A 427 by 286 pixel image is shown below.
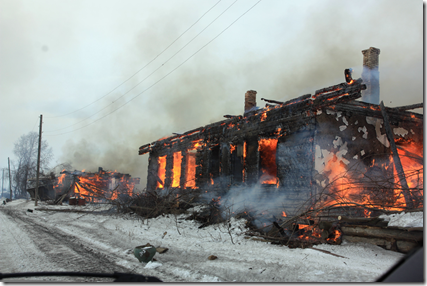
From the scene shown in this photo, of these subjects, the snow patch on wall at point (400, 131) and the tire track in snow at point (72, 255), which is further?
the snow patch on wall at point (400, 131)

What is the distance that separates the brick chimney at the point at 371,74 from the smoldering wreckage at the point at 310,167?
8.44 meters

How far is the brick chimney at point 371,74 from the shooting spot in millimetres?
20906

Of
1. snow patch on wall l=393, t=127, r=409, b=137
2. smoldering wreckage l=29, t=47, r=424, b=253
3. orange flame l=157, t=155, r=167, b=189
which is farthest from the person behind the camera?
orange flame l=157, t=155, r=167, b=189

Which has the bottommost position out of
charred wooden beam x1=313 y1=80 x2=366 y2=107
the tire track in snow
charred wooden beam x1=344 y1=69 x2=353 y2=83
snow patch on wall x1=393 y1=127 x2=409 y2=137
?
the tire track in snow

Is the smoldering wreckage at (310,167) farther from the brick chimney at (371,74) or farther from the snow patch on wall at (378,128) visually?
the brick chimney at (371,74)

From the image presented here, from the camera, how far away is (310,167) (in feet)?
37.1

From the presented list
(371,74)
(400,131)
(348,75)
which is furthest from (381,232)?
(371,74)

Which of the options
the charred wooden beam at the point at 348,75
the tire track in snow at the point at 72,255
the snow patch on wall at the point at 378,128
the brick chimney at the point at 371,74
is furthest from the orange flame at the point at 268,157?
the brick chimney at the point at 371,74

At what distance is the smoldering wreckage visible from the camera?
8336mm

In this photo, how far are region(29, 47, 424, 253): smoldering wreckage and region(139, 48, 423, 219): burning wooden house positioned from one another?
0.04 metres

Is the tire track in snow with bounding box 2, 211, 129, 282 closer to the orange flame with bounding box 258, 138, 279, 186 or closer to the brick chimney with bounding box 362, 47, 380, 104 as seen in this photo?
the orange flame with bounding box 258, 138, 279, 186

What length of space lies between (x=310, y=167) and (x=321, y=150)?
0.80 meters

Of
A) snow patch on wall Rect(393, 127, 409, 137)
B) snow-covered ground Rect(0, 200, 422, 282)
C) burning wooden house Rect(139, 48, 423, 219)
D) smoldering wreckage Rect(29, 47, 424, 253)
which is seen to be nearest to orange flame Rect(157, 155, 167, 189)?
smoldering wreckage Rect(29, 47, 424, 253)

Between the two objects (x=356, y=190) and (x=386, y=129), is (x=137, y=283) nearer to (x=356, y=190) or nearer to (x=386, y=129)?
(x=356, y=190)
